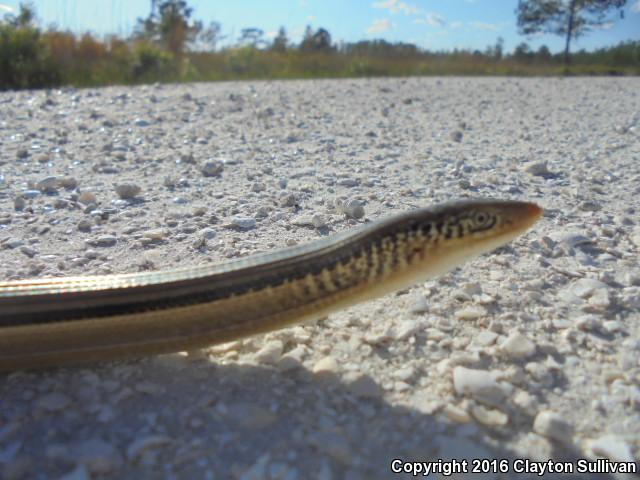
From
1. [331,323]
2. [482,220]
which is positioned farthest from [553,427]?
[331,323]

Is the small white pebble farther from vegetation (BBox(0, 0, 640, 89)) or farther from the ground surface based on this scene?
vegetation (BBox(0, 0, 640, 89))

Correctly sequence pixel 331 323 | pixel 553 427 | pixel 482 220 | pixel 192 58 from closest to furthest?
pixel 553 427 < pixel 482 220 < pixel 331 323 < pixel 192 58

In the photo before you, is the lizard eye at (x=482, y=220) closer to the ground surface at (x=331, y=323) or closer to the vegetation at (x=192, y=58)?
the ground surface at (x=331, y=323)

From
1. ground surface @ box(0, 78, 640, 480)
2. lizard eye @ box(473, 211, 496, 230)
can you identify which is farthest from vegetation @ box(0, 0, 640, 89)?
lizard eye @ box(473, 211, 496, 230)

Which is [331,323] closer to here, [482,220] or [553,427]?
[482,220]

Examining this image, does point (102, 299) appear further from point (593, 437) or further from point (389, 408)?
point (593, 437)
